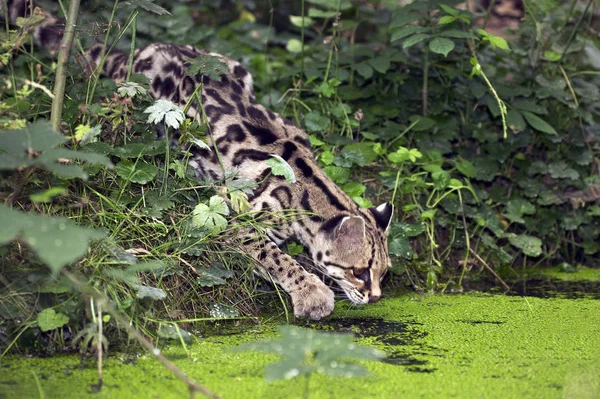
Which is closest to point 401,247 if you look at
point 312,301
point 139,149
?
point 312,301

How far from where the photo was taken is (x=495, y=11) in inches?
389

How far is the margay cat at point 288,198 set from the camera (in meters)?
4.61

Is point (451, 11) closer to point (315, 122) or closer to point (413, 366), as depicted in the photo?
point (315, 122)

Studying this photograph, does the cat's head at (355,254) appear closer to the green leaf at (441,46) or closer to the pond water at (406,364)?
the pond water at (406,364)

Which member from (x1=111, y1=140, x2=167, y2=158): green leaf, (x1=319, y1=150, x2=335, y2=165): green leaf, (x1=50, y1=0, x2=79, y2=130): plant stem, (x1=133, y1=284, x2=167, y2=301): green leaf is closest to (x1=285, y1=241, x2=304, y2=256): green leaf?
(x1=319, y1=150, x2=335, y2=165): green leaf

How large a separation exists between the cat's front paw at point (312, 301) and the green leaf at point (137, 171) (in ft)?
3.26

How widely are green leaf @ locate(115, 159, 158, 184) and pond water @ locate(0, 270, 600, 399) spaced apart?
959mm

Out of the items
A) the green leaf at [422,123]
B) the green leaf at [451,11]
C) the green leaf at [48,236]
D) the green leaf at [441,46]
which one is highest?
the green leaf at [451,11]

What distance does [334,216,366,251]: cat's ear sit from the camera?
4559 mm

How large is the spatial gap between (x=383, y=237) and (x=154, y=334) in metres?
1.55

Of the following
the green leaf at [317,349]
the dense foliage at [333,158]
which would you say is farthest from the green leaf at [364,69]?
the green leaf at [317,349]

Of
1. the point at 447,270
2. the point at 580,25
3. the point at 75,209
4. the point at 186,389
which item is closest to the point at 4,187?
the point at 75,209

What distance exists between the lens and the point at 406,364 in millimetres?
3596

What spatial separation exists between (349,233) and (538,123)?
6.53ft
